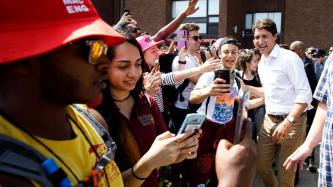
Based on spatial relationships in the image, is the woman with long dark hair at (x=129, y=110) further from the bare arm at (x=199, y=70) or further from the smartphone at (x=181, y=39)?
the smartphone at (x=181, y=39)

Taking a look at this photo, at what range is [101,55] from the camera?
42.8 inches

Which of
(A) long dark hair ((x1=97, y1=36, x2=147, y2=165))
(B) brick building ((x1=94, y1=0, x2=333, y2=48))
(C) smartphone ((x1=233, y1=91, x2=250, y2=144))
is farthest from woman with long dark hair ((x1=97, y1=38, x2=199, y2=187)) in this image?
(B) brick building ((x1=94, y1=0, x2=333, y2=48))

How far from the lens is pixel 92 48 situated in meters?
1.04

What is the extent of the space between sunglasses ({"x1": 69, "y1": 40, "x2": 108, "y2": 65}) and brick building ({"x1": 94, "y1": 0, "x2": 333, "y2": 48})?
1082 inches

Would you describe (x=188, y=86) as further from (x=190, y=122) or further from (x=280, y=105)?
(x=190, y=122)

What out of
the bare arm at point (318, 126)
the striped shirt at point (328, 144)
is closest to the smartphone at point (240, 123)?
the striped shirt at point (328, 144)

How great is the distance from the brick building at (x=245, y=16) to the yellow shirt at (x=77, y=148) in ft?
89.7

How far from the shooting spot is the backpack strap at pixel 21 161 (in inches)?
34.4

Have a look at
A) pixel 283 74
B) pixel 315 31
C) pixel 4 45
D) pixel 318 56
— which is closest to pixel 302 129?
pixel 283 74

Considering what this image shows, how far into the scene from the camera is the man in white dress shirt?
165 inches

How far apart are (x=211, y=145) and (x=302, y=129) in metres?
1.13

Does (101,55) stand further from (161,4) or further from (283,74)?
(161,4)

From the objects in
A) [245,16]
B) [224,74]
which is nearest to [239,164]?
[224,74]

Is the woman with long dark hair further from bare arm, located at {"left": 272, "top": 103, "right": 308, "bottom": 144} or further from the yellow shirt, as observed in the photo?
bare arm, located at {"left": 272, "top": 103, "right": 308, "bottom": 144}
